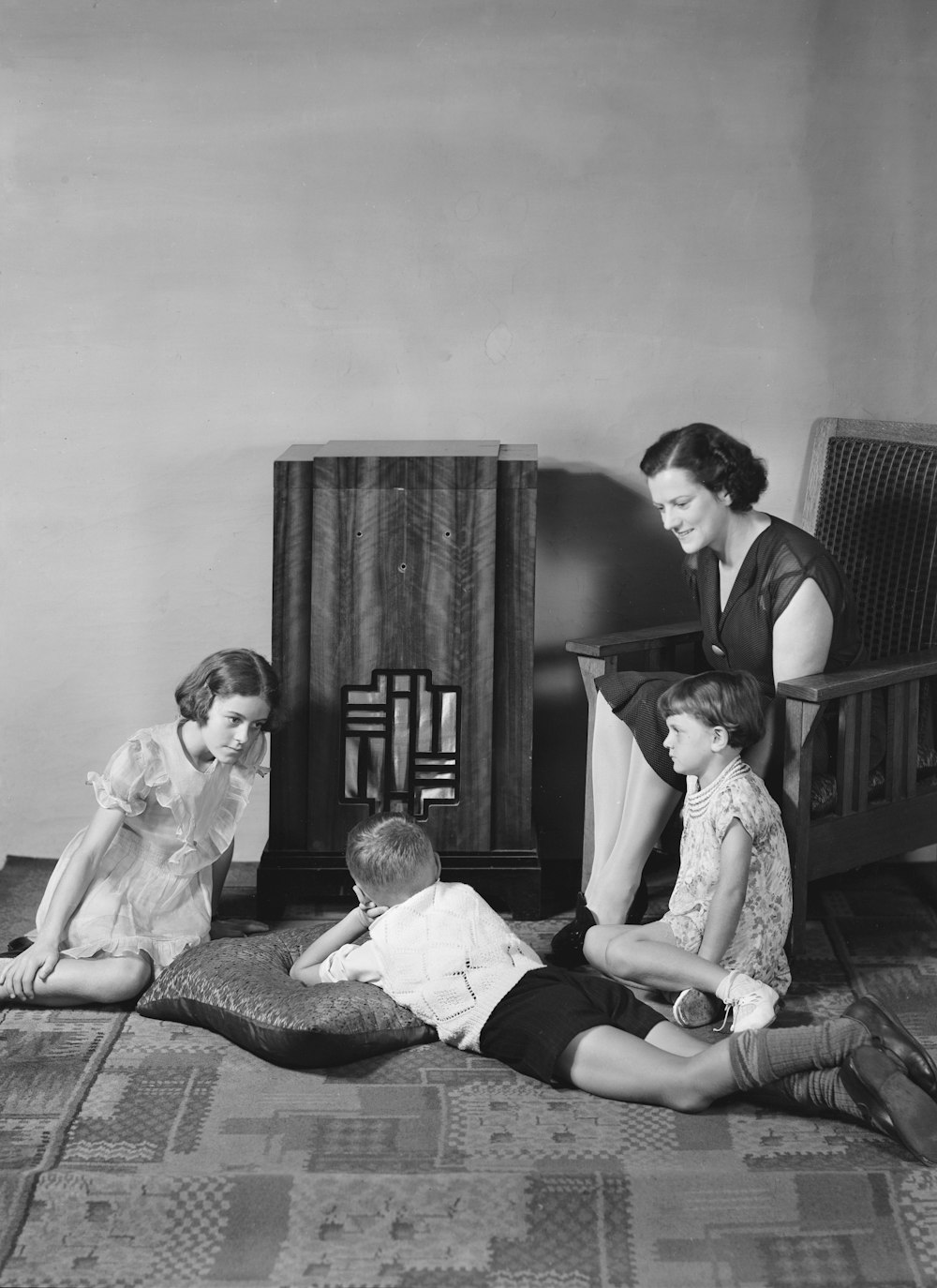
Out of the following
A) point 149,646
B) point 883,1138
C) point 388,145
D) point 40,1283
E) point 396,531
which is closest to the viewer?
point 40,1283

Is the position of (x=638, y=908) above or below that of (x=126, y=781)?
below

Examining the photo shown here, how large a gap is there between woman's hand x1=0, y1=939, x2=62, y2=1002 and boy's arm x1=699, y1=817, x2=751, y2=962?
4.14 feet

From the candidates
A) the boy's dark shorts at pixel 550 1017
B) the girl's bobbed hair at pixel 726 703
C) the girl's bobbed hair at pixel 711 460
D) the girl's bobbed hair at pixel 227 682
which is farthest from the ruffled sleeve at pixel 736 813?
the girl's bobbed hair at pixel 227 682

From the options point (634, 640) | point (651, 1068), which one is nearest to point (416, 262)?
point (634, 640)

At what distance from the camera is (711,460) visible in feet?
9.39

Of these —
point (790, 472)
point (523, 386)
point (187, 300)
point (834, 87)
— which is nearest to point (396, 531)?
point (523, 386)

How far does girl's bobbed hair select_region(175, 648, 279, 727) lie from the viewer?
2.82m

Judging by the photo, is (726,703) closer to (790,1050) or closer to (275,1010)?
(790,1050)

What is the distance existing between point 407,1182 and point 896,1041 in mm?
820

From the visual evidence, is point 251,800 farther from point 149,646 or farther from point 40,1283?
point 40,1283

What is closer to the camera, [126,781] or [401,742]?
[126,781]

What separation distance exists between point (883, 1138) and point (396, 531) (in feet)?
5.16

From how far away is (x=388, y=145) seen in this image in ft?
10.6

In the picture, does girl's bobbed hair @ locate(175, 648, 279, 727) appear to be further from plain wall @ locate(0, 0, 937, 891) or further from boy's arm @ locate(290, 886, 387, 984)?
plain wall @ locate(0, 0, 937, 891)
